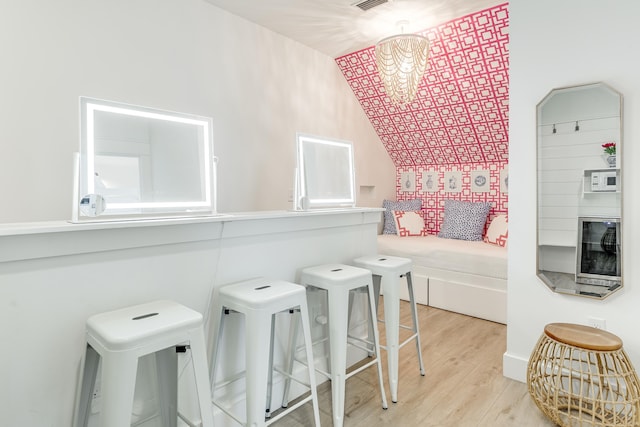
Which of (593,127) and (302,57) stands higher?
(302,57)

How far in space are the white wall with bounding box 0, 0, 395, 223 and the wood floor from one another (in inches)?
66.0

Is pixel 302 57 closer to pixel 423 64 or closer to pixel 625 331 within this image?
pixel 423 64

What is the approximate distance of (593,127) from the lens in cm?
188

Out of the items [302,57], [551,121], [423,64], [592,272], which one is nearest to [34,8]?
[302,57]

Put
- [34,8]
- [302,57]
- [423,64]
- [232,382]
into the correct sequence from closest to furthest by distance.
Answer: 1. [232,382]
2. [34,8]
3. [423,64]
4. [302,57]

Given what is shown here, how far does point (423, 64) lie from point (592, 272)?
1806 mm

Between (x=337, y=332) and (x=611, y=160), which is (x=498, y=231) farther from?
(x=337, y=332)

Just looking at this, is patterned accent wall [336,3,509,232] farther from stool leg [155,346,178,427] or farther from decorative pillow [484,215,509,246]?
stool leg [155,346,178,427]

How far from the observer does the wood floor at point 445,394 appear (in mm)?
1783

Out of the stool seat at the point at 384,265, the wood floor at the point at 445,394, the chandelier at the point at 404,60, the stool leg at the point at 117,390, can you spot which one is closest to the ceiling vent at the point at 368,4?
the chandelier at the point at 404,60

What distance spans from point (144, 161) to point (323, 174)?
113 centimetres

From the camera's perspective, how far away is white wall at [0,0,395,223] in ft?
6.52

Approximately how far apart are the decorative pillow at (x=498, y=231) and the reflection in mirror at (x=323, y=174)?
1.87 m

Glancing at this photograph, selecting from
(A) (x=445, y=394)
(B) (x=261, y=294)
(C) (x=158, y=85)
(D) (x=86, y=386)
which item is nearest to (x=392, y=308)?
(A) (x=445, y=394)
